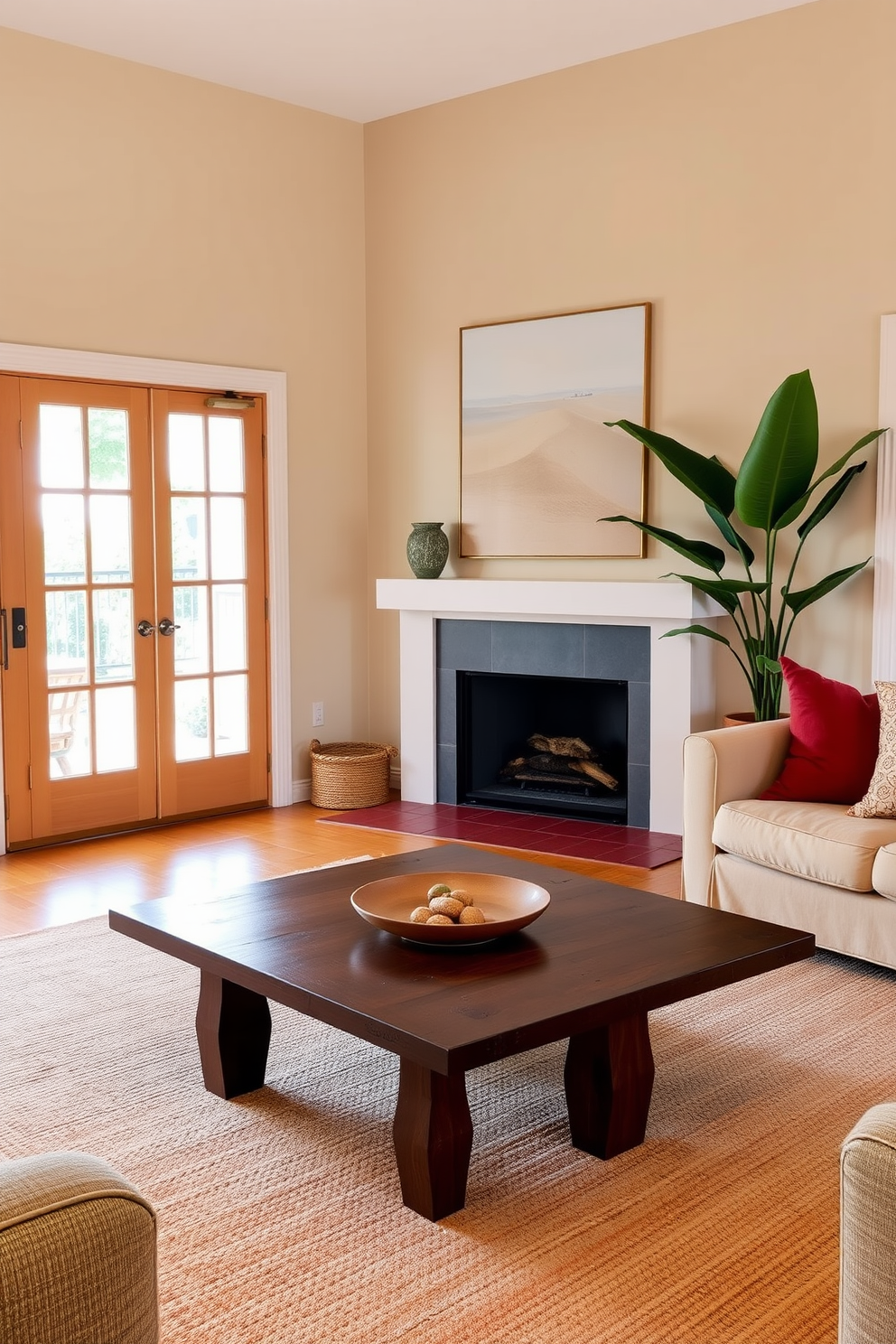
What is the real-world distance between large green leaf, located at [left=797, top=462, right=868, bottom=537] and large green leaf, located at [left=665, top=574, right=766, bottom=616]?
0.95 ft

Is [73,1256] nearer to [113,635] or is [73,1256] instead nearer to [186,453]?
[113,635]

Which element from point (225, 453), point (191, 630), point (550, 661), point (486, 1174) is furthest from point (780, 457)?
point (486, 1174)

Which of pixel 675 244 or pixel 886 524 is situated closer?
pixel 886 524

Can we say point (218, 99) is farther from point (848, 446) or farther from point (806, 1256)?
point (806, 1256)

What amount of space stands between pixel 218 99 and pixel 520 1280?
5.06 metres

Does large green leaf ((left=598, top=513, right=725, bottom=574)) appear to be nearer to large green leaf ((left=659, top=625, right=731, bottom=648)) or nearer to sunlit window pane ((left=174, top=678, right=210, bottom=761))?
large green leaf ((left=659, top=625, right=731, bottom=648))

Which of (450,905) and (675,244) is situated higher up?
(675,244)

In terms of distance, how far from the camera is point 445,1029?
7.11ft

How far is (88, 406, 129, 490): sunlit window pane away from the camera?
5.23 metres

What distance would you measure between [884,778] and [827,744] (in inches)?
10.0

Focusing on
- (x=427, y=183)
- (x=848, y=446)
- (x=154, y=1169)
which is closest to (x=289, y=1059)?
(x=154, y=1169)

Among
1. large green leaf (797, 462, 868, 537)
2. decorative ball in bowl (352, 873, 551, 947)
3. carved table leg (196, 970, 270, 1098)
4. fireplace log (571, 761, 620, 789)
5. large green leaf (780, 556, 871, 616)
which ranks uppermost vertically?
large green leaf (797, 462, 868, 537)

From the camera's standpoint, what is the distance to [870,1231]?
4.59 feet

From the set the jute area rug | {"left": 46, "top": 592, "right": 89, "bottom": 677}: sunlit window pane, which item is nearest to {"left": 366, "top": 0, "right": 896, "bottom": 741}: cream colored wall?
{"left": 46, "top": 592, "right": 89, "bottom": 677}: sunlit window pane
